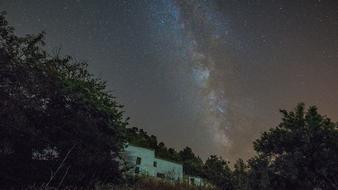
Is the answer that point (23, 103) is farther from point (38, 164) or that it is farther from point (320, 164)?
point (320, 164)

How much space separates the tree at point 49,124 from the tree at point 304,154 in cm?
1248

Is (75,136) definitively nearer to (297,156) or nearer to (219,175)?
(297,156)

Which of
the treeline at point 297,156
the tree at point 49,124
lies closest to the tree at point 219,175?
the treeline at point 297,156

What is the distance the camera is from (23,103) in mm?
14055

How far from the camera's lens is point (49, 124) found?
16859mm

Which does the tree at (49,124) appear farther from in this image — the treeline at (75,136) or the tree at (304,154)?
the tree at (304,154)

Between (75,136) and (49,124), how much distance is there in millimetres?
1624

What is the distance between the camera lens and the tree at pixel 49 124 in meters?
13.8

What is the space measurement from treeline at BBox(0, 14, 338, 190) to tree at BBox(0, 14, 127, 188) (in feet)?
0.13

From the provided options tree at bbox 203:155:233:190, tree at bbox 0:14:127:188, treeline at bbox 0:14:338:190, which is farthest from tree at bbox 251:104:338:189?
tree at bbox 0:14:127:188

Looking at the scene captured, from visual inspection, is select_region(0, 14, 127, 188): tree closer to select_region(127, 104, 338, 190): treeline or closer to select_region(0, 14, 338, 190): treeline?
select_region(0, 14, 338, 190): treeline

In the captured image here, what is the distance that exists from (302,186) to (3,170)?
19.7 m

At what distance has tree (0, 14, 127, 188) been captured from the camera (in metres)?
13.8

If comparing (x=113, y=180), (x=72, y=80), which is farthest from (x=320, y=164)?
(x=72, y=80)
